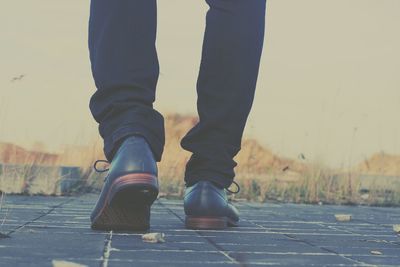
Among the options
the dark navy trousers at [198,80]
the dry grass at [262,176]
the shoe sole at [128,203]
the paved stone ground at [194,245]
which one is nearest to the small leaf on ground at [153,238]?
the paved stone ground at [194,245]

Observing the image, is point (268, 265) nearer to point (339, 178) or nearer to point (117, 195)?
point (117, 195)

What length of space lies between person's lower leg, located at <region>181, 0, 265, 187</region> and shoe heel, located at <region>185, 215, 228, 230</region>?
136 mm

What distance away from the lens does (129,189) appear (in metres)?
1.98

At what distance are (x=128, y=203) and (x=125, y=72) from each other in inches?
15.6

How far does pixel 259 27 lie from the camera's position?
2438 millimetres

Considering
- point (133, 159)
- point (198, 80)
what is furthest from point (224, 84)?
point (133, 159)

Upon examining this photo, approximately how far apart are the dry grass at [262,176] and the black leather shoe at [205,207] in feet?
8.84

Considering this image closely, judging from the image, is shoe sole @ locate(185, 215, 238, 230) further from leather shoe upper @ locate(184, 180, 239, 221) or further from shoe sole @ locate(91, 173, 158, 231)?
shoe sole @ locate(91, 173, 158, 231)

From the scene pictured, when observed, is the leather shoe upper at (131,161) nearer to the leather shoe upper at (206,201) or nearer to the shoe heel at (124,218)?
the shoe heel at (124,218)

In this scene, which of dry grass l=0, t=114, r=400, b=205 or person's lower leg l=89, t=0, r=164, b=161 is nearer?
person's lower leg l=89, t=0, r=164, b=161

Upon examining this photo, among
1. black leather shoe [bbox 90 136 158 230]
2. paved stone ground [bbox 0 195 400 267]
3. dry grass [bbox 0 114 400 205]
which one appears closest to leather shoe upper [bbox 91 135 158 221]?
black leather shoe [bbox 90 136 158 230]

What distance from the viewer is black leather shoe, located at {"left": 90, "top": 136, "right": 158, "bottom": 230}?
1.98m

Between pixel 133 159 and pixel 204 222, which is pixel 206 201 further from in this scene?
pixel 133 159

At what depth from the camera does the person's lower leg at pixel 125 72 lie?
213 cm
